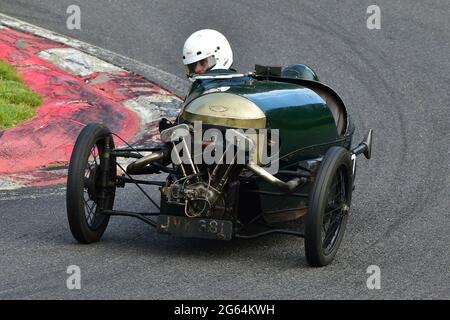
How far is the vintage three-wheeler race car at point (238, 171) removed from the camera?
7.44 m

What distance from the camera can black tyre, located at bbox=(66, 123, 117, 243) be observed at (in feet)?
25.2

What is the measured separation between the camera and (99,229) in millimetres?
8070

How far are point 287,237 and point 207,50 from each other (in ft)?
5.12

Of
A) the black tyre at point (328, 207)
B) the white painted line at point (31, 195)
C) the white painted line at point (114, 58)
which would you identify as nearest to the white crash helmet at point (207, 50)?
the black tyre at point (328, 207)

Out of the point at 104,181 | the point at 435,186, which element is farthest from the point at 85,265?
the point at 435,186

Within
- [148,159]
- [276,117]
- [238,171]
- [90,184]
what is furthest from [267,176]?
[90,184]

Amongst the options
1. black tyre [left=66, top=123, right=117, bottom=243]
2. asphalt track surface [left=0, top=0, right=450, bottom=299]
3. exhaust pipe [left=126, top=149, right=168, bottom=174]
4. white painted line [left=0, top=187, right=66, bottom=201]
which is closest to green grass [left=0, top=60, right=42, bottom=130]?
white painted line [left=0, top=187, right=66, bottom=201]

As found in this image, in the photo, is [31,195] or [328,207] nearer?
[328,207]

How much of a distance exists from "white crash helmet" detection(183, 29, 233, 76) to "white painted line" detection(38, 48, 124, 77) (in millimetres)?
4440

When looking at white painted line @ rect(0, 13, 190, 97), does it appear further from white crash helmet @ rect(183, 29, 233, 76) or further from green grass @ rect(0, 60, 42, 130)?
white crash helmet @ rect(183, 29, 233, 76)

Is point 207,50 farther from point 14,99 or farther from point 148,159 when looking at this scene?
point 14,99

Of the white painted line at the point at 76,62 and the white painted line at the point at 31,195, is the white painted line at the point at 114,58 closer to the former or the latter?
the white painted line at the point at 76,62

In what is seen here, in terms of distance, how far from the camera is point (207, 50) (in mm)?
8602

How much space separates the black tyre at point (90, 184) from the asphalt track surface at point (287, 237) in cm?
16
